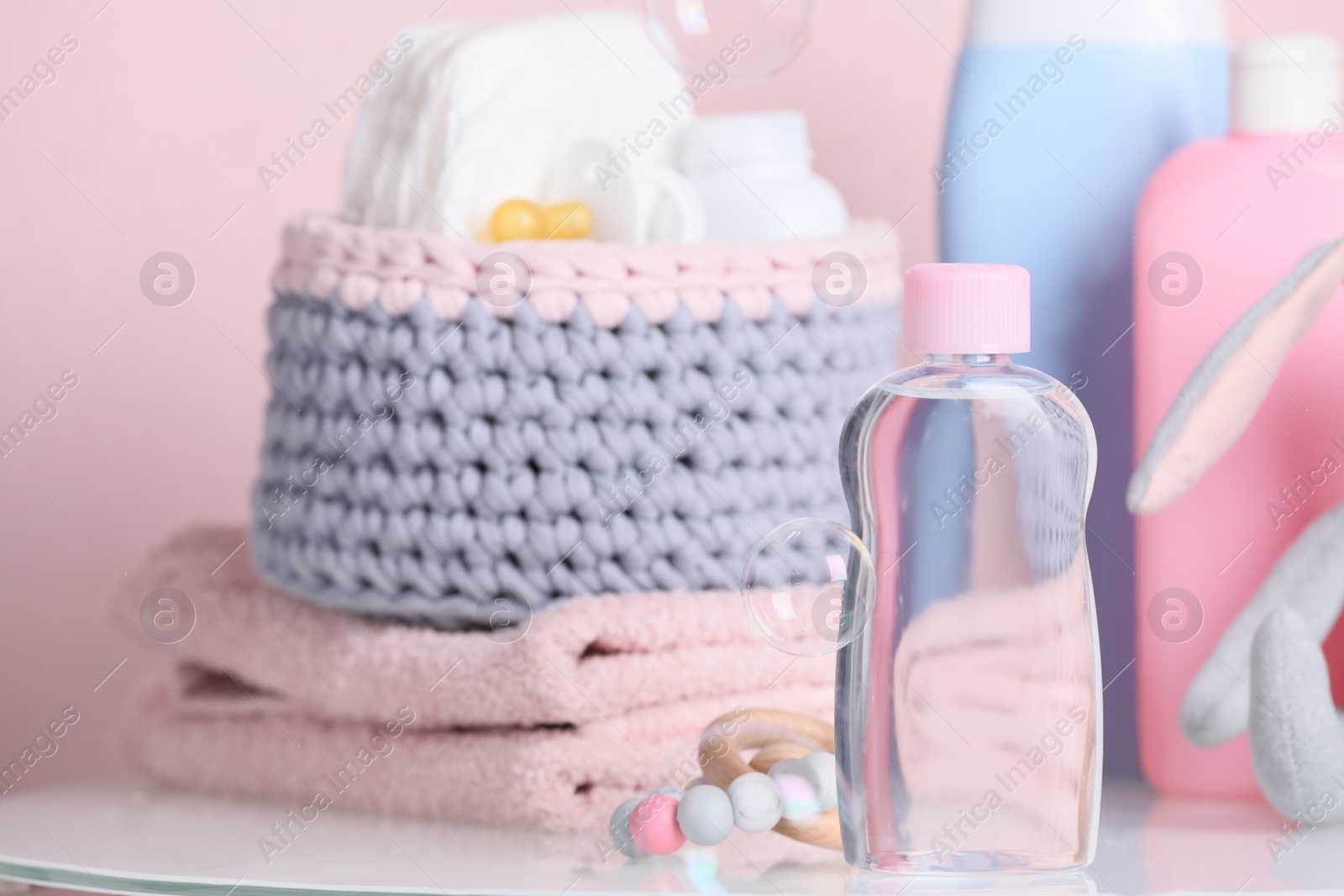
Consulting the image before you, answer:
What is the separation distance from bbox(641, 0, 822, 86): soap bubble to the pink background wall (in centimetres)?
17

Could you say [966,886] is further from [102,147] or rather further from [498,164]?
[102,147]

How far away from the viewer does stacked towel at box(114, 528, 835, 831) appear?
53cm

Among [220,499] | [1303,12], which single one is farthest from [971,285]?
[220,499]

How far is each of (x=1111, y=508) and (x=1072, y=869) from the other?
0.19 meters

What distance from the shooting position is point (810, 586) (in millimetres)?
495

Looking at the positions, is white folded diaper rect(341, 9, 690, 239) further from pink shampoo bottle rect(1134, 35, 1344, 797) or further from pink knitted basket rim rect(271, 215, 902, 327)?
pink shampoo bottle rect(1134, 35, 1344, 797)

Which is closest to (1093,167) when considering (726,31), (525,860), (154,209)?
(726,31)

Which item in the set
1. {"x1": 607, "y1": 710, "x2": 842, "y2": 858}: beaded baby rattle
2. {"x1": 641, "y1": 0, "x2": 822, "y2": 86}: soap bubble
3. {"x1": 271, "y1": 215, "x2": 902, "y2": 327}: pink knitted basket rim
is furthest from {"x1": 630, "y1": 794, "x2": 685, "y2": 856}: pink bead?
{"x1": 641, "y1": 0, "x2": 822, "y2": 86}: soap bubble

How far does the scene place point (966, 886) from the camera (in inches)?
17.8

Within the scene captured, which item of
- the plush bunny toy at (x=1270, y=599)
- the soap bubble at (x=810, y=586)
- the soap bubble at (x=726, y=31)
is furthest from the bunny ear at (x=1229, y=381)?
the soap bubble at (x=726, y=31)

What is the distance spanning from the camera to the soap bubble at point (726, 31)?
1.94 feet

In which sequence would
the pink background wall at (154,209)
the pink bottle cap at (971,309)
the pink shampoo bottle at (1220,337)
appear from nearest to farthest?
the pink bottle cap at (971,309) < the pink shampoo bottle at (1220,337) < the pink background wall at (154,209)

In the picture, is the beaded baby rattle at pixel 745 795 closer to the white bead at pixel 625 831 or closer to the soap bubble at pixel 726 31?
the white bead at pixel 625 831

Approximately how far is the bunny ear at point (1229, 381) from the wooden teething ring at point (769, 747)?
14 centimetres
